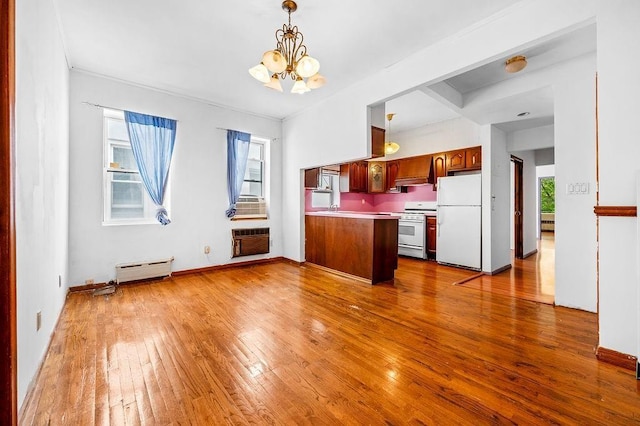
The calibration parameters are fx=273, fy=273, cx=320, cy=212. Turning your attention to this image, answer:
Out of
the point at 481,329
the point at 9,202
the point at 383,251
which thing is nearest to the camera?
the point at 9,202

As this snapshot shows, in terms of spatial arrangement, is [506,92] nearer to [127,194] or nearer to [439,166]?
[439,166]

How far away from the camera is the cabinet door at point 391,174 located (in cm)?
656

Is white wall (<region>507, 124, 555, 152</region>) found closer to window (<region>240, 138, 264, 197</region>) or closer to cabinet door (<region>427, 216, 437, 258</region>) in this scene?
cabinet door (<region>427, 216, 437, 258</region>)

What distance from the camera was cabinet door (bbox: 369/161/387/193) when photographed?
6.77m

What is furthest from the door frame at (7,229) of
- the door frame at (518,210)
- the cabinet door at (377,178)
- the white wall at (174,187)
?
the door frame at (518,210)

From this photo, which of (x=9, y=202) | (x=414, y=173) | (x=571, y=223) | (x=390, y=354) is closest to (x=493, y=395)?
(x=390, y=354)

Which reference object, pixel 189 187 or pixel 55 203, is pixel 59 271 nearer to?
pixel 55 203

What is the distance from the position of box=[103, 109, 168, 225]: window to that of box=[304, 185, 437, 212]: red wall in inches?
122

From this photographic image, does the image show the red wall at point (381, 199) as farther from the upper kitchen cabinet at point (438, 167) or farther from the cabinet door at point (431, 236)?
the cabinet door at point (431, 236)

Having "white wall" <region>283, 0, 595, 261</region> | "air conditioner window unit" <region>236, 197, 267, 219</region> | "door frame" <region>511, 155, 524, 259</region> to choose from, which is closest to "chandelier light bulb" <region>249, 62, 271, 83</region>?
"white wall" <region>283, 0, 595, 261</region>

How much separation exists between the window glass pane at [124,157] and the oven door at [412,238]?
5228 mm

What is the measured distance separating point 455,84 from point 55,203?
4.91 m

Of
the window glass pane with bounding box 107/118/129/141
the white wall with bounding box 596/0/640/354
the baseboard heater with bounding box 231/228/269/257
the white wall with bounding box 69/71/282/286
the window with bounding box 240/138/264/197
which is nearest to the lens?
the white wall with bounding box 596/0/640/354

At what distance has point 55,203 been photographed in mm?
2602
